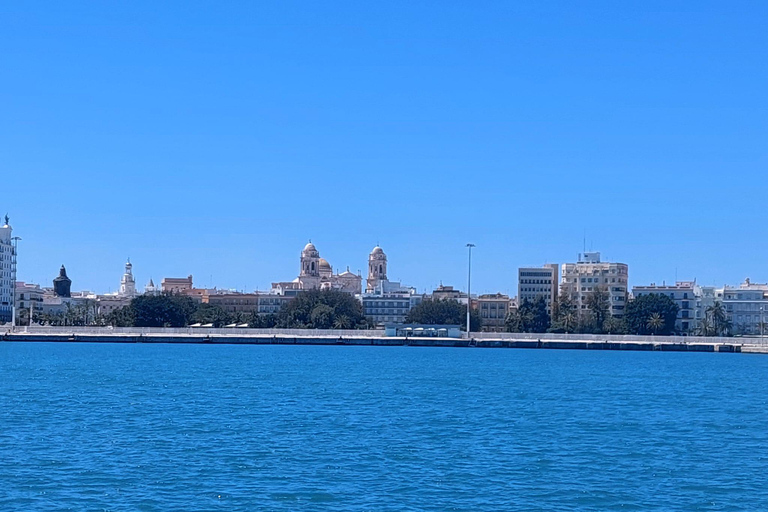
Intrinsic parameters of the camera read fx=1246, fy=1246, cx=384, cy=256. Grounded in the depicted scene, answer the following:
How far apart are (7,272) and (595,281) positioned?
89.1m

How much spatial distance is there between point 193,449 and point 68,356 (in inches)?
2911

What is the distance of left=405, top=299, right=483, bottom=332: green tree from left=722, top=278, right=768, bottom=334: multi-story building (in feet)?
121

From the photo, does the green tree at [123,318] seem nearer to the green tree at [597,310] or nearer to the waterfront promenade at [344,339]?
the waterfront promenade at [344,339]

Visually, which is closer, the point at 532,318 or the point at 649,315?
the point at 649,315

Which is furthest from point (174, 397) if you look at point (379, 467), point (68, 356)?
point (68, 356)

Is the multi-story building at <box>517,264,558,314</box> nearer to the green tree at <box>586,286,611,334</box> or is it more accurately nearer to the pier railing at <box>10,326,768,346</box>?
the green tree at <box>586,286,611,334</box>

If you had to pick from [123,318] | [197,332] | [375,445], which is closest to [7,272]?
[123,318]

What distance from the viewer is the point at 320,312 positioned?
172750mm

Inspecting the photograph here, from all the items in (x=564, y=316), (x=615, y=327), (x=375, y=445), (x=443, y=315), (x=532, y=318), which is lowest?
(x=375, y=445)

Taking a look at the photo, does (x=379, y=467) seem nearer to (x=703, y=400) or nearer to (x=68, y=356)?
(x=703, y=400)

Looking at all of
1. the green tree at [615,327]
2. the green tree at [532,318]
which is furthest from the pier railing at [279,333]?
the green tree at [532,318]

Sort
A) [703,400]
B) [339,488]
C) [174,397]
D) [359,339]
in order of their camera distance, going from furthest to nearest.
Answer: [359,339] < [703,400] < [174,397] < [339,488]

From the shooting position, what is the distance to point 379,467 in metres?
33.1

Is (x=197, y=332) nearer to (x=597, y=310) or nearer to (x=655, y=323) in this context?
(x=597, y=310)
